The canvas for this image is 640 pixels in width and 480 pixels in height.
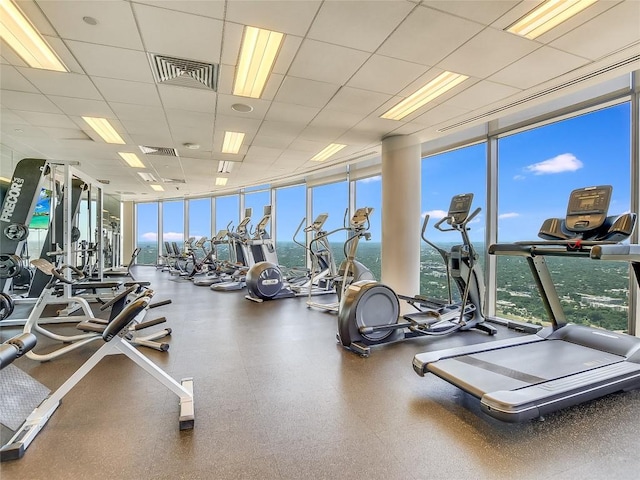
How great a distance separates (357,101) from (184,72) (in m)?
2.05

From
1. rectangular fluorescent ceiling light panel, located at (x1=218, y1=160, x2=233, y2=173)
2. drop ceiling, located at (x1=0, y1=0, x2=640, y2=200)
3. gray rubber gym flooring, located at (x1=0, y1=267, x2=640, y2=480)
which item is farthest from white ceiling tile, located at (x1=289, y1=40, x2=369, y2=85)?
rectangular fluorescent ceiling light panel, located at (x1=218, y1=160, x2=233, y2=173)

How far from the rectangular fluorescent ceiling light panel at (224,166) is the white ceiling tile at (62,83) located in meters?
3.75

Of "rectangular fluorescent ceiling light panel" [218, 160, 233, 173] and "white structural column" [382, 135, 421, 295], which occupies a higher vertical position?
"rectangular fluorescent ceiling light panel" [218, 160, 233, 173]

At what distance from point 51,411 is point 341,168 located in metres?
7.25

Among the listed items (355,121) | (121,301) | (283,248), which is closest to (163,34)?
(121,301)

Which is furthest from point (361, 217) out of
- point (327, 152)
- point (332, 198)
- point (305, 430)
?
point (332, 198)

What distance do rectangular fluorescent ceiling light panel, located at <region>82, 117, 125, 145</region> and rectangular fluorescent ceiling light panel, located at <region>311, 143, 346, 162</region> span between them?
367cm

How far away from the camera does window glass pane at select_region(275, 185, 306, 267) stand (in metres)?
9.60

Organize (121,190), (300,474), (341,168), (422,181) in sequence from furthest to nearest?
(121,190) → (341,168) → (422,181) → (300,474)

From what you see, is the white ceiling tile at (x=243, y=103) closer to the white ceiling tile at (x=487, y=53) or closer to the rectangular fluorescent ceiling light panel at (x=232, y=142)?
the rectangular fluorescent ceiling light panel at (x=232, y=142)

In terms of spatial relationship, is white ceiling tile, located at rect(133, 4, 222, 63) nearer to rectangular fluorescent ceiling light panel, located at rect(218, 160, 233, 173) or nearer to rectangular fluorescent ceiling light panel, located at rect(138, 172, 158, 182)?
rectangular fluorescent ceiling light panel, located at rect(218, 160, 233, 173)

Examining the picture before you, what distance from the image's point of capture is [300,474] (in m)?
1.57

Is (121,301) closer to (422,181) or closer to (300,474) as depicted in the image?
(300,474)

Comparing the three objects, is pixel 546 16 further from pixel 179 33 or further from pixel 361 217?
pixel 179 33
